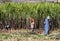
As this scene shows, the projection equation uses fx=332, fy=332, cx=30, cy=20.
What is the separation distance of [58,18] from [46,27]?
134cm

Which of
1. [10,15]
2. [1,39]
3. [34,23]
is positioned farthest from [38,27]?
[1,39]

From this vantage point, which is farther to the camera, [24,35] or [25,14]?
[25,14]

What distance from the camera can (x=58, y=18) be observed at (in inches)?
635

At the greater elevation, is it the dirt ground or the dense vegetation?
the dense vegetation

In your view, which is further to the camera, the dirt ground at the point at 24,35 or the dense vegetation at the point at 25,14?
the dense vegetation at the point at 25,14

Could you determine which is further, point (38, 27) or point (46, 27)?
point (38, 27)

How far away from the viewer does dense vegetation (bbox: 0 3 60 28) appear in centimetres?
1606

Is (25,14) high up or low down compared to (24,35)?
up

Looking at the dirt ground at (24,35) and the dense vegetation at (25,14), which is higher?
the dense vegetation at (25,14)

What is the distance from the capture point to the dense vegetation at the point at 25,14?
16062 mm

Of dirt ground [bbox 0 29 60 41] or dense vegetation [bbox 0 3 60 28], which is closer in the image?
dirt ground [bbox 0 29 60 41]

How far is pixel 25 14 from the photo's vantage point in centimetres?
1608

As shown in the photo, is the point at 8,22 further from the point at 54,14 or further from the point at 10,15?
the point at 54,14

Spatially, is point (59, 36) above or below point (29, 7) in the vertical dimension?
below
